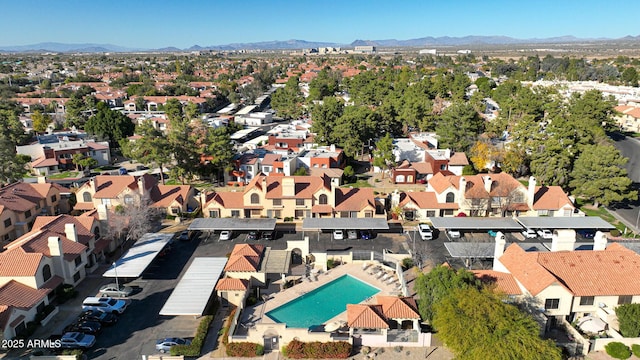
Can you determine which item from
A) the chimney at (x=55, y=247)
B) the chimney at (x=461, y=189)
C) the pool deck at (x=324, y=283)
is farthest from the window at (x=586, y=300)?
the chimney at (x=55, y=247)

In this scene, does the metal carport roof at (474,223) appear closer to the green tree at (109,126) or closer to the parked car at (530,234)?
the parked car at (530,234)

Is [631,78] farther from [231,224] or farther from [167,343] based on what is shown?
[167,343]

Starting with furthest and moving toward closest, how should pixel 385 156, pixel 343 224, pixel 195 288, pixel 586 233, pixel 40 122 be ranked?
pixel 40 122, pixel 385 156, pixel 586 233, pixel 343 224, pixel 195 288

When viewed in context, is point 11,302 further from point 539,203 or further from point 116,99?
point 116,99

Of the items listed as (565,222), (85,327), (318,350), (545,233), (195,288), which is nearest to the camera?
(318,350)

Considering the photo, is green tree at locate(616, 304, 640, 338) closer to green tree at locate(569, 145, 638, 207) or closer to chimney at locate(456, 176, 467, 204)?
chimney at locate(456, 176, 467, 204)

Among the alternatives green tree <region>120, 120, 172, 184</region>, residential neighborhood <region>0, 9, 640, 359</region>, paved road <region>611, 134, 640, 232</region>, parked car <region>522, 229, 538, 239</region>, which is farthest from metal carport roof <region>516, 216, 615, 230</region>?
green tree <region>120, 120, 172, 184</region>

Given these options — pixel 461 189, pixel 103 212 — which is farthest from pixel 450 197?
pixel 103 212
